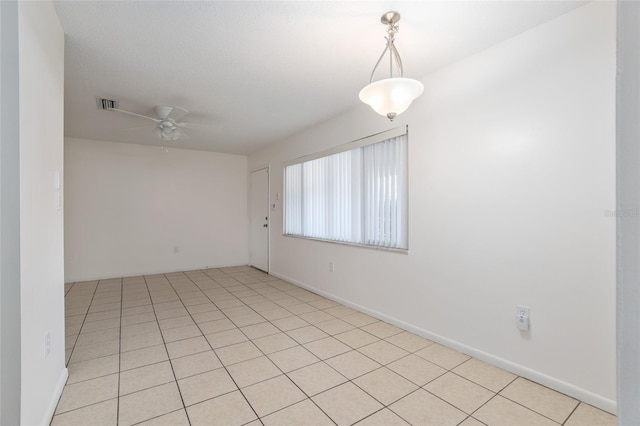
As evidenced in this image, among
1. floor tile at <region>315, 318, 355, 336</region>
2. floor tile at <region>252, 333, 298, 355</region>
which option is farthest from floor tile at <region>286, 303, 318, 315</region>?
floor tile at <region>252, 333, 298, 355</region>

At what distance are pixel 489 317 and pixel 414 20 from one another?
2223mm

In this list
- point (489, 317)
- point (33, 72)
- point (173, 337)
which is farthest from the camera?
point (173, 337)

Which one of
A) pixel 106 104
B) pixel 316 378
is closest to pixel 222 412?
pixel 316 378

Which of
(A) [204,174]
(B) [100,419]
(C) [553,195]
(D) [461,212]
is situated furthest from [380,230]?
(A) [204,174]

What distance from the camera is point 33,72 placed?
1.46 meters

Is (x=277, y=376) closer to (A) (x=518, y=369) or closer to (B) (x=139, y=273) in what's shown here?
(A) (x=518, y=369)

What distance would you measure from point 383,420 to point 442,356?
0.97 metres

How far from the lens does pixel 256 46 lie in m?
2.21

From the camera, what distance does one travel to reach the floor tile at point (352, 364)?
2150 millimetres

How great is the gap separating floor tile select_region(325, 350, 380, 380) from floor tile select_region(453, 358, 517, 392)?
2.08ft

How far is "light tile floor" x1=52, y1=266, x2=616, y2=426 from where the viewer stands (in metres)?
1.70

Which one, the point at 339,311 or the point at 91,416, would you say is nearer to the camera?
the point at 91,416

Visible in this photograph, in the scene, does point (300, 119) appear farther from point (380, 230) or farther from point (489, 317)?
point (489, 317)

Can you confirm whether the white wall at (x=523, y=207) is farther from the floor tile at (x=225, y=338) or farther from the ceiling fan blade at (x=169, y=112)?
the ceiling fan blade at (x=169, y=112)
